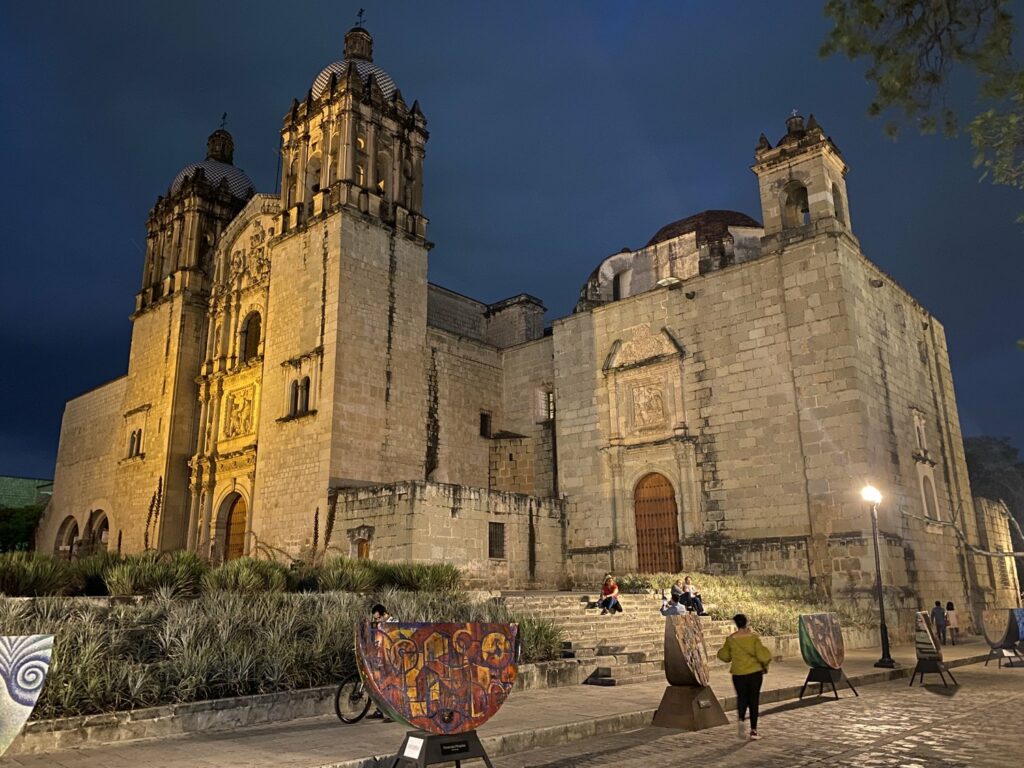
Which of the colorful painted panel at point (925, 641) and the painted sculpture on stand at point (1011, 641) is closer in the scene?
the colorful painted panel at point (925, 641)

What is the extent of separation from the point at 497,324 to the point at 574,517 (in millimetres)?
12034

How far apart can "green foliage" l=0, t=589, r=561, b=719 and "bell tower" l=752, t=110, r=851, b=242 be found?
17.7 m

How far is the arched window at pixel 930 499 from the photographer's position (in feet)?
73.0

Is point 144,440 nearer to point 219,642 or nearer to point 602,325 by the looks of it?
point 602,325

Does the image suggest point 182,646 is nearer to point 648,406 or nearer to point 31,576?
point 31,576

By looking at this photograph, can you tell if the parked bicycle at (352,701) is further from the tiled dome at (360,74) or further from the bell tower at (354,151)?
the tiled dome at (360,74)

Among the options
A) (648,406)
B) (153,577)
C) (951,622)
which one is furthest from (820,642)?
(648,406)

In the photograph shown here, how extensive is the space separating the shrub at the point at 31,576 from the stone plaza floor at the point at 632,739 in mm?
6326

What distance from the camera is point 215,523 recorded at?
28.1m

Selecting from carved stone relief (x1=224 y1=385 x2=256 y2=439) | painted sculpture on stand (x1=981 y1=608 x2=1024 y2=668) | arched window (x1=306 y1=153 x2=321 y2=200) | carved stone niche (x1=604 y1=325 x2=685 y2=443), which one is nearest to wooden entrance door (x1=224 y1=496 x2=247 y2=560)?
carved stone relief (x1=224 y1=385 x2=256 y2=439)

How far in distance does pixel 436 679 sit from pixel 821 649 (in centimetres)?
688

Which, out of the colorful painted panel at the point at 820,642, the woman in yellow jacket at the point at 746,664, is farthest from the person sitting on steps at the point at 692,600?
the woman in yellow jacket at the point at 746,664

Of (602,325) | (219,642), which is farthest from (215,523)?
(219,642)

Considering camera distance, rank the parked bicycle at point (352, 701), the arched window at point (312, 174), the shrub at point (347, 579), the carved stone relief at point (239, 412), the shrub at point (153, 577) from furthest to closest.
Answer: the carved stone relief at point (239, 412), the arched window at point (312, 174), the shrub at point (347, 579), the shrub at point (153, 577), the parked bicycle at point (352, 701)
